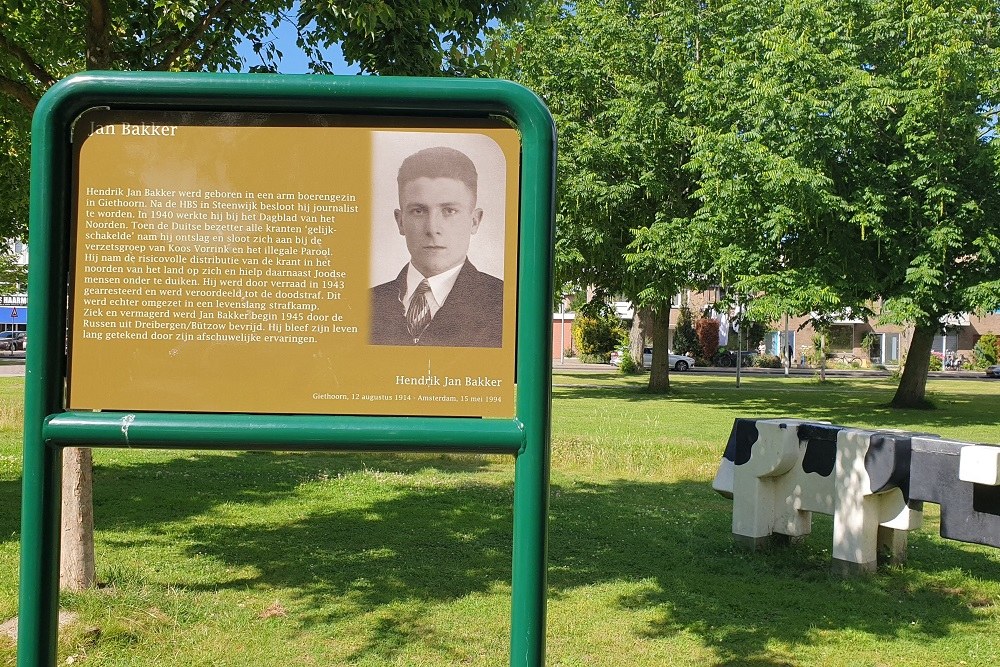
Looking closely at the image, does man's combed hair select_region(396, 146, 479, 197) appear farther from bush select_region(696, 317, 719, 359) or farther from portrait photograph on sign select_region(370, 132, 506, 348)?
bush select_region(696, 317, 719, 359)

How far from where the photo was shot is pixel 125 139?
282 centimetres

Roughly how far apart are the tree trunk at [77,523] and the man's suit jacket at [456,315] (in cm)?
318

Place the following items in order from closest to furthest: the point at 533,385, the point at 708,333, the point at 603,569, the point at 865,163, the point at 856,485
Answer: the point at 533,385 < the point at 856,485 < the point at 603,569 < the point at 865,163 < the point at 708,333

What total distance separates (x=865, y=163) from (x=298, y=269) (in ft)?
61.3

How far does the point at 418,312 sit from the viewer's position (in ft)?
9.15

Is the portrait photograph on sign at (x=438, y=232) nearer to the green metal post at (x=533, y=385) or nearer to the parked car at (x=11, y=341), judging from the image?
the green metal post at (x=533, y=385)

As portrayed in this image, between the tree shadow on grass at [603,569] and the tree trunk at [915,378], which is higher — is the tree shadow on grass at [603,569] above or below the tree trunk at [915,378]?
Result: below

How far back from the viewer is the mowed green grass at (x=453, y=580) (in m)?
4.75

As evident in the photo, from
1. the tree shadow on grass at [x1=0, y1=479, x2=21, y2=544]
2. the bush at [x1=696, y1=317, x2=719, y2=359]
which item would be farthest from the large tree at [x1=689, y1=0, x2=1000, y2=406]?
the bush at [x1=696, y1=317, x2=719, y2=359]

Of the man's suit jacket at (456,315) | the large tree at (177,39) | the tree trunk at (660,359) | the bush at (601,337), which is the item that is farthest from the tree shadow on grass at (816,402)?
the bush at (601,337)

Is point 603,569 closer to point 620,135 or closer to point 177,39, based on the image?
point 177,39

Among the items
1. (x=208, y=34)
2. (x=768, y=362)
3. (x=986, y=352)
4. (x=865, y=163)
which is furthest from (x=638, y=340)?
(x=208, y=34)

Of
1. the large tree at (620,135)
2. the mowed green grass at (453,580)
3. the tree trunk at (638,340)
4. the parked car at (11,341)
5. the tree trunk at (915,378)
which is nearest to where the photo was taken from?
the mowed green grass at (453,580)

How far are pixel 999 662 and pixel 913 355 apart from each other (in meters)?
20.5
